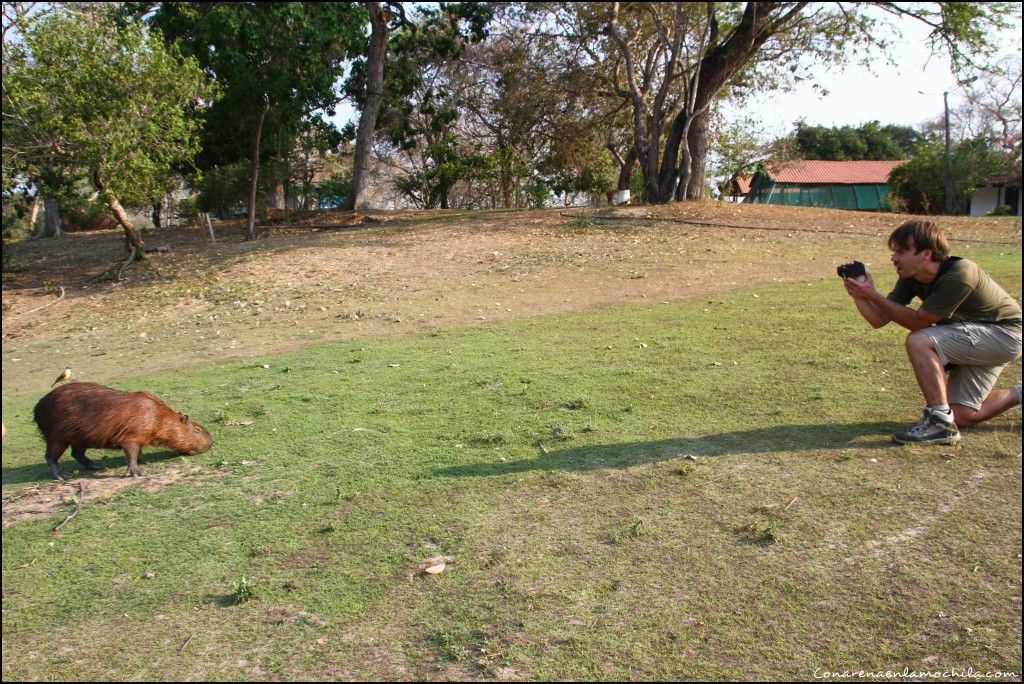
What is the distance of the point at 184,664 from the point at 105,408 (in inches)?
108

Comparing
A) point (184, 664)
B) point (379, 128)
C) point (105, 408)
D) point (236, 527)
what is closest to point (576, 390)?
point (236, 527)

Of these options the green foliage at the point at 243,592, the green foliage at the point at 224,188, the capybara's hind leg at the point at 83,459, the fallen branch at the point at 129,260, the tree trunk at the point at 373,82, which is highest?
the tree trunk at the point at 373,82

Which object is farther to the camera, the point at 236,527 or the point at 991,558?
the point at 236,527

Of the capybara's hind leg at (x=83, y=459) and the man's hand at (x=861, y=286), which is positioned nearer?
the man's hand at (x=861, y=286)

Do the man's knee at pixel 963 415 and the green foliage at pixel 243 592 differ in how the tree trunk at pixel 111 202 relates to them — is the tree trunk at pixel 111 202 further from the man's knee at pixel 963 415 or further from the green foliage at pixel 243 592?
the man's knee at pixel 963 415

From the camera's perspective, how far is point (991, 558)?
11.0ft

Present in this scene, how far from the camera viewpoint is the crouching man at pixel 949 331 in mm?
4641

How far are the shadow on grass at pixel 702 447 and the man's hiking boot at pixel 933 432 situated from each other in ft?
0.48

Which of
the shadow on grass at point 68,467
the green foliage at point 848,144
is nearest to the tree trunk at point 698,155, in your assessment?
the shadow on grass at point 68,467

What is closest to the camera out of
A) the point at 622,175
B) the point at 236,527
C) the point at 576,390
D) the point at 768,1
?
the point at 236,527

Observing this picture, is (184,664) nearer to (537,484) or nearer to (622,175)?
(537,484)

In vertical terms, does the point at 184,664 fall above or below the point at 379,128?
below

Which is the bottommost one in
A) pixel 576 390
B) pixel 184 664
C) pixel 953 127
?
pixel 184 664

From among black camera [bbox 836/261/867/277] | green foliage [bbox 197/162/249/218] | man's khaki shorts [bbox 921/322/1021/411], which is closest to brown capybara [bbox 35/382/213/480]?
black camera [bbox 836/261/867/277]
